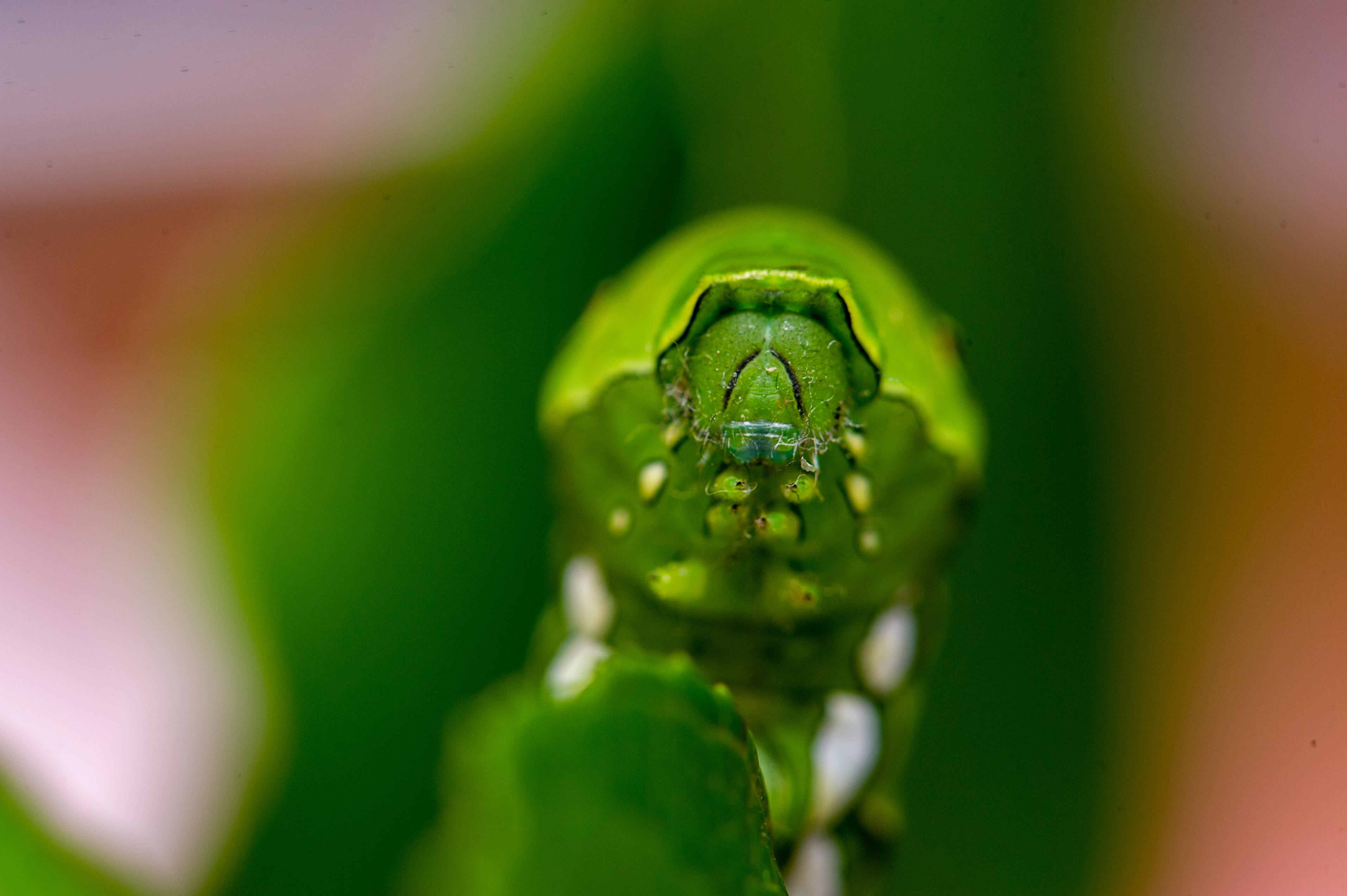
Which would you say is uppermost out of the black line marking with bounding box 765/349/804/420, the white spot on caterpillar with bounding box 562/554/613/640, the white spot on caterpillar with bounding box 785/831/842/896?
the black line marking with bounding box 765/349/804/420

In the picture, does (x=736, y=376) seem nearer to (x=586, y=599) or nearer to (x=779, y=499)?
(x=779, y=499)

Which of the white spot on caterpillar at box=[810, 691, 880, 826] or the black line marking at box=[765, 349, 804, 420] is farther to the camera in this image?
the white spot on caterpillar at box=[810, 691, 880, 826]

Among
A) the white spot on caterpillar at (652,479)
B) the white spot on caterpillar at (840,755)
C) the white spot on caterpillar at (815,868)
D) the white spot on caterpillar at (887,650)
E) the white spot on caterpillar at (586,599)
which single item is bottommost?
the white spot on caterpillar at (815,868)

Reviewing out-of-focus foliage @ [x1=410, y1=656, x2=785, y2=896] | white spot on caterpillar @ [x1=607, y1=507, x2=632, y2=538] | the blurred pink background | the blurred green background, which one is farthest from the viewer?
the blurred pink background

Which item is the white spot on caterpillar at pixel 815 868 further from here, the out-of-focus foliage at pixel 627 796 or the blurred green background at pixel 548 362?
the blurred green background at pixel 548 362

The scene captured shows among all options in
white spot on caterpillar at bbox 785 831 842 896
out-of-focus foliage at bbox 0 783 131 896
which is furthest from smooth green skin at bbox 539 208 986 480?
out-of-focus foliage at bbox 0 783 131 896

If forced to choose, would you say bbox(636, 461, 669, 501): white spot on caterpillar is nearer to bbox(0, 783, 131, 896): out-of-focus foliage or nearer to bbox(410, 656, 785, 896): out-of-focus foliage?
bbox(410, 656, 785, 896): out-of-focus foliage

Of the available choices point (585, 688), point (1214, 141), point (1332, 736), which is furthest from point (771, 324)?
point (1214, 141)

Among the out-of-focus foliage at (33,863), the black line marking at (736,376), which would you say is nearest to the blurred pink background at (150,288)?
the out-of-focus foliage at (33,863)
